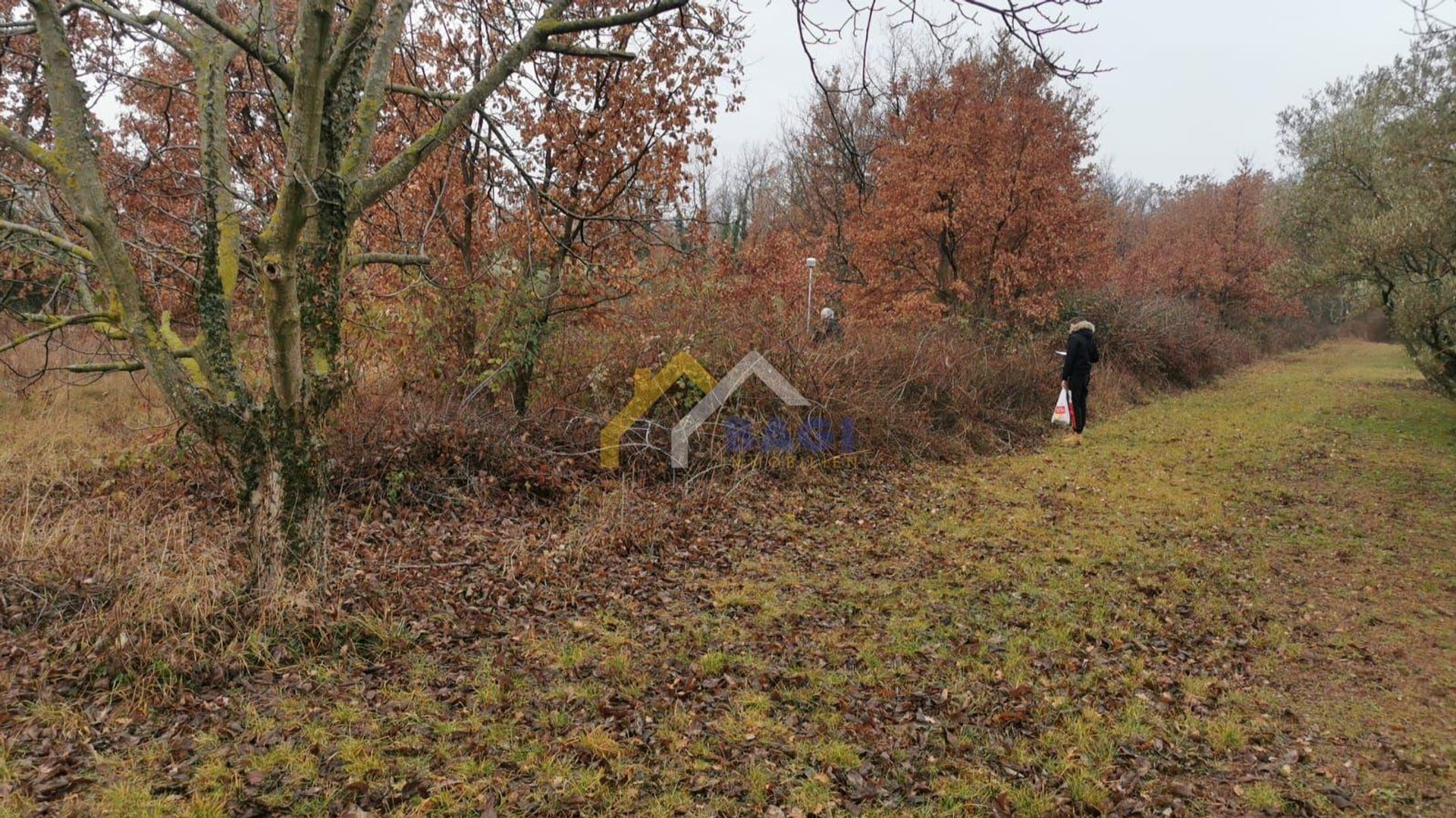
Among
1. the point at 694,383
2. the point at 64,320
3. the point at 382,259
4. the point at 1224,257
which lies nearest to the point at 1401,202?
the point at 694,383

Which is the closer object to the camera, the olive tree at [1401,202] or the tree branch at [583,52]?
the tree branch at [583,52]

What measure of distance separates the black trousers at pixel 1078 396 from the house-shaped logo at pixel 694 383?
4.96 meters

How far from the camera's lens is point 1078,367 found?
11.3 metres

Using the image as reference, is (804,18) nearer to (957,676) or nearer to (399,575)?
(957,676)

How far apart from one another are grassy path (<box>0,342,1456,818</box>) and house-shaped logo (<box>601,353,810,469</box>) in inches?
54.3

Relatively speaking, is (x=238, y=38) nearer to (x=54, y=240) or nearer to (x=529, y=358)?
(x=54, y=240)

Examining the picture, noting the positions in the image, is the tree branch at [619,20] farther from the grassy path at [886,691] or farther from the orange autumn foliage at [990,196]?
the orange autumn foliage at [990,196]

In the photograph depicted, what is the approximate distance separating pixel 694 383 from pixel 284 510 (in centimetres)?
515

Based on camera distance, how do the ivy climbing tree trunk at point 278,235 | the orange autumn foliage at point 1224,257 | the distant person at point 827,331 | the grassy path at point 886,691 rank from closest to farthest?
the grassy path at point 886,691, the ivy climbing tree trunk at point 278,235, the distant person at point 827,331, the orange autumn foliage at point 1224,257

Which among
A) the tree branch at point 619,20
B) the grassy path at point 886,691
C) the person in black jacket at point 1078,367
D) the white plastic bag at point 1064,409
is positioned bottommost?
the grassy path at point 886,691

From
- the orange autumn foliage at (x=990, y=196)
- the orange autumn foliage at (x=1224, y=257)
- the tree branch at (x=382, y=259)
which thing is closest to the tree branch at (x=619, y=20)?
the tree branch at (x=382, y=259)

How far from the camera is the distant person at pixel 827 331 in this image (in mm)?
10758

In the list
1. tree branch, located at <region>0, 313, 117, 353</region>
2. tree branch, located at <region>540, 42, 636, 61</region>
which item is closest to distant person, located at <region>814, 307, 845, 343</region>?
tree branch, located at <region>540, 42, 636, 61</region>

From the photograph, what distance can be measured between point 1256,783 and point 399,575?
206 inches
